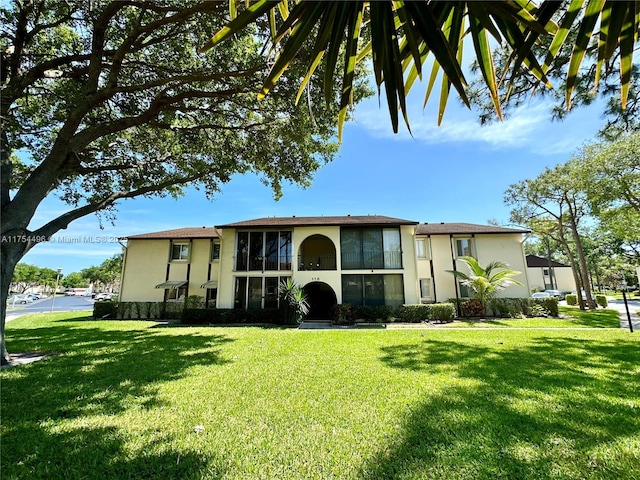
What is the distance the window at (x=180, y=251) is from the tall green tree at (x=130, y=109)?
31.8ft

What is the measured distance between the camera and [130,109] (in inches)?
373

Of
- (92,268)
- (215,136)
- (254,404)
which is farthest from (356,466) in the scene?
(92,268)

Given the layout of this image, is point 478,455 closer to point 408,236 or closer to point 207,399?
point 207,399

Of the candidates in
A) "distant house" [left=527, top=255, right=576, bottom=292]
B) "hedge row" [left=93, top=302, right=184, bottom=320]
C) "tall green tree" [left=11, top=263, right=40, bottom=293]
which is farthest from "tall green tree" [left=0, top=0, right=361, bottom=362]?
"tall green tree" [left=11, top=263, right=40, bottom=293]

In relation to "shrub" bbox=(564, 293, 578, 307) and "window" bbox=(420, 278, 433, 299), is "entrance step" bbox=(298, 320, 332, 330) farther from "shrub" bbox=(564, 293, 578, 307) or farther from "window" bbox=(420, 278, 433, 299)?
"shrub" bbox=(564, 293, 578, 307)

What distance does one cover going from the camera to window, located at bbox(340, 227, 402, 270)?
17.8m

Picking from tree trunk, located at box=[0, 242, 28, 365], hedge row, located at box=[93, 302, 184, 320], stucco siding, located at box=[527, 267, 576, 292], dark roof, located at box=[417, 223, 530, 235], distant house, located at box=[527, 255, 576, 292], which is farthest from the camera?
stucco siding, located at box=[527, 267, 576, 292]

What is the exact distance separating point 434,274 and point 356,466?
19811mm

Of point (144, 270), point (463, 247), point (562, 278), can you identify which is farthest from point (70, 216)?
point (562, 278)

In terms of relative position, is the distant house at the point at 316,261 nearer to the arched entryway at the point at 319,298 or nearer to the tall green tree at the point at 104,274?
the arched entryway at the point at 319,298

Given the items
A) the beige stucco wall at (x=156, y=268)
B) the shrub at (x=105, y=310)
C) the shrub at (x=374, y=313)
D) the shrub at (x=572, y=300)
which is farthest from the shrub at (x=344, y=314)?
the shrub at (x=572, y=300)

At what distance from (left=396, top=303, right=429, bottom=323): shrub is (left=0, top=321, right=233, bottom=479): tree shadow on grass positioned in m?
11.0

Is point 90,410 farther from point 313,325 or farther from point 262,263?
point 262,263

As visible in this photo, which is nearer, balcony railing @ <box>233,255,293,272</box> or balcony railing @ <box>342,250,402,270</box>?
balcony railing @ <box>342,250,402,270</box>
